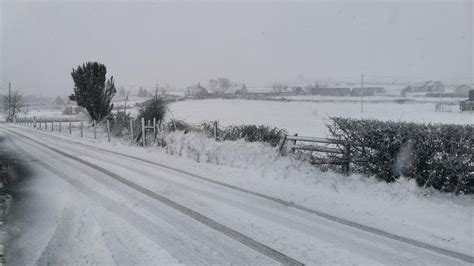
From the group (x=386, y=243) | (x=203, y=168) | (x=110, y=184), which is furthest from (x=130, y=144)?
(x=386, y=243)

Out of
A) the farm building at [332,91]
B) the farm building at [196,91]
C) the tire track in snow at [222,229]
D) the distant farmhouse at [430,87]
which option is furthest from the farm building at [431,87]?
the tire track in snow at [222,229]

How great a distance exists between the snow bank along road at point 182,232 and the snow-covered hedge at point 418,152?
3.11 meters

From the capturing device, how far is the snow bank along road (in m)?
5.45

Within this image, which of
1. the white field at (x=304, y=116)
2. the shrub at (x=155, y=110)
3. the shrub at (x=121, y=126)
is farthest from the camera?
the white field at (x=304, y=116)

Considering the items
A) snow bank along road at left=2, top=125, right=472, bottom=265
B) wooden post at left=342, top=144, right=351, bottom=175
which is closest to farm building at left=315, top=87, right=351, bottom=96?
wooden post at left=342, top=144, right=351, bottom=175

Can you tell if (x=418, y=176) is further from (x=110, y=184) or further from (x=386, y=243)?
(x=110, y=184)

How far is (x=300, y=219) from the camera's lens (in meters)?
7.25

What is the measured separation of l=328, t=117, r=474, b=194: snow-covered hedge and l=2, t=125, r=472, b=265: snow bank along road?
3111 mm

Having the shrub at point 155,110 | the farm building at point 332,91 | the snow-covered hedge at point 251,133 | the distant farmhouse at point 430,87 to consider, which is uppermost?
the distant farmhouse at point 430,87

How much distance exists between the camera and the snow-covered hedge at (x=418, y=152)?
28.1 feet

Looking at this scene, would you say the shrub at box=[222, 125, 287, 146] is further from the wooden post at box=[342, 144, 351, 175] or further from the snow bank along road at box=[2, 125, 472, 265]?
the snow bank along road at box=[2, 125, 472, 265]

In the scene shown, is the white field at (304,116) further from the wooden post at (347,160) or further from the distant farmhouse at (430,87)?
the distant farmhouse at (430,87)

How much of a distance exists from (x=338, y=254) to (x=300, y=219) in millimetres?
1773

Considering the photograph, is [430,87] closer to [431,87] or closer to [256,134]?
[431,87]
